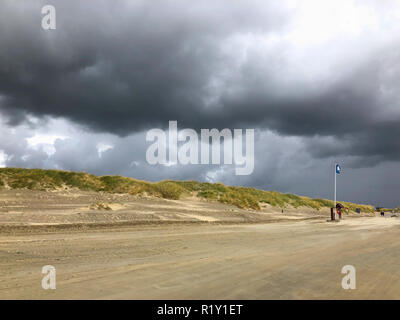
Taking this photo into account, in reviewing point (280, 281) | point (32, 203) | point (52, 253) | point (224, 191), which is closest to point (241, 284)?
point (280, 281)

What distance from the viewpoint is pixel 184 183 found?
145ft

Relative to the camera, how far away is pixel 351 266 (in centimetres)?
805

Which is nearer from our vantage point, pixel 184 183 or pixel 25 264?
pixel 25 264

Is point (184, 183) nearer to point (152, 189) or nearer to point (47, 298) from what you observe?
point (152, 189)

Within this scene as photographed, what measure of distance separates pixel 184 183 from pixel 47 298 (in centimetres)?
3888
